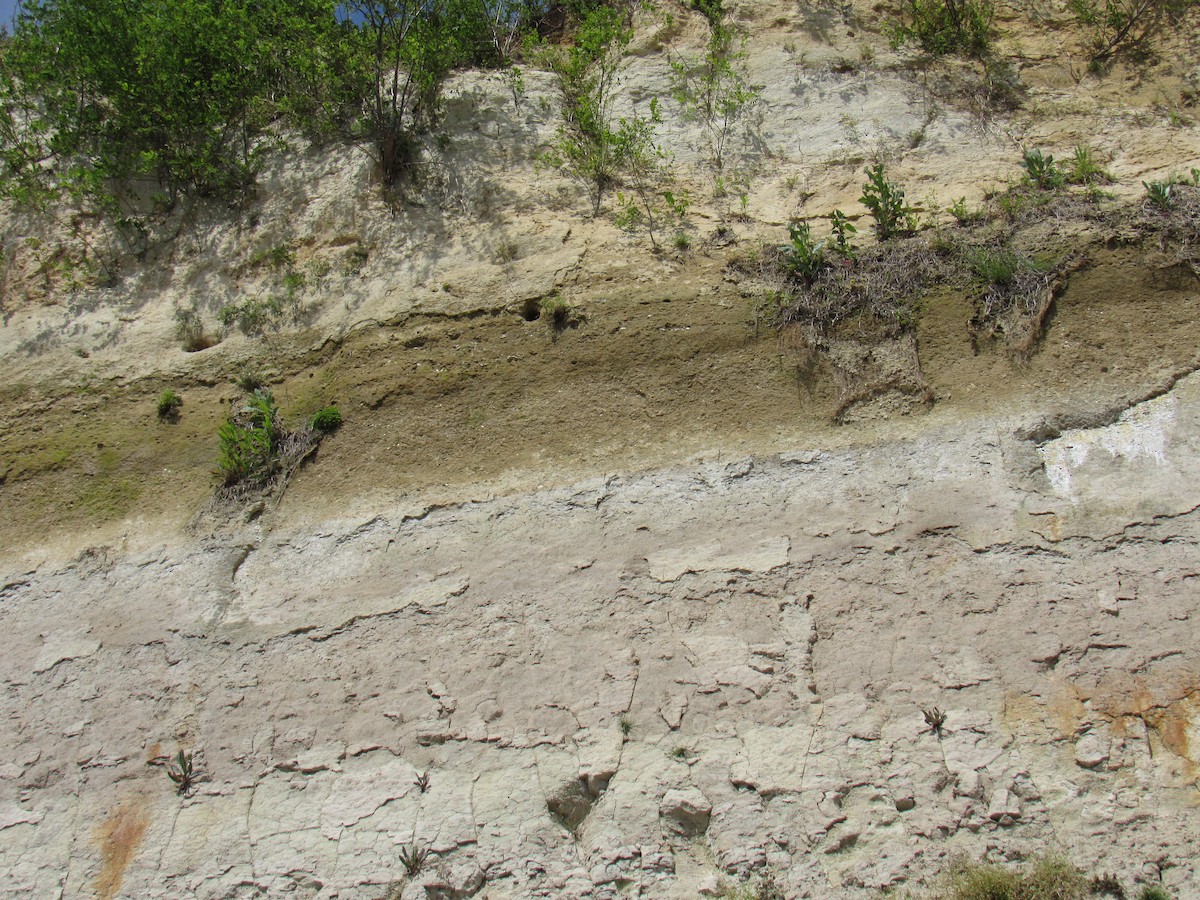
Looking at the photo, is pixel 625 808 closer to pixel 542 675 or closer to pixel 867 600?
pixel 542 675

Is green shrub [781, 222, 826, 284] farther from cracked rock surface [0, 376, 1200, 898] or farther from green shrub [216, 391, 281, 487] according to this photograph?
green shrub [216, 391, 281, 487]

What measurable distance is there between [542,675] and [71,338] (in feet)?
15.7

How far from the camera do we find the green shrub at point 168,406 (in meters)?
6.94

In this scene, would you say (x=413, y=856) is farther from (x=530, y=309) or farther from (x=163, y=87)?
(x=163, y=87)

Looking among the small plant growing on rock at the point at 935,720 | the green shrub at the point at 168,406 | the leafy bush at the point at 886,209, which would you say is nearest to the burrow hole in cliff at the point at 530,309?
the leafy bush at the point at 886,209

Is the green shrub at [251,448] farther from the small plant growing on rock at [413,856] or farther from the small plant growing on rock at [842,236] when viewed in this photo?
the small plant growing on rock at [842,236]

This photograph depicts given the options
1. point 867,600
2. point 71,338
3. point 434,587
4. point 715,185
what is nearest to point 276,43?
point 71,338

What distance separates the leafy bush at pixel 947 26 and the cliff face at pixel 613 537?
47 centimetres

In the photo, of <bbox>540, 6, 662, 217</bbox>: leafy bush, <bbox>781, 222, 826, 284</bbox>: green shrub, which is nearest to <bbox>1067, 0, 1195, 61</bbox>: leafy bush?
<bbox>781, 222, 826, 284</bbox>: green shrub

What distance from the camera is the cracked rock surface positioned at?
14.4ft

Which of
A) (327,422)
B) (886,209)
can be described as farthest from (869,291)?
(327,422)

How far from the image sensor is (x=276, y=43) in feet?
27.2

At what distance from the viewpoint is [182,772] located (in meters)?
5.32

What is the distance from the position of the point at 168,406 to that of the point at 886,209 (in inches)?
200
